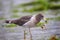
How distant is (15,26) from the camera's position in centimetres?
112

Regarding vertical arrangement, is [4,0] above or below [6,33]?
above

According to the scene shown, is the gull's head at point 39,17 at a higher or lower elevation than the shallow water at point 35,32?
higher

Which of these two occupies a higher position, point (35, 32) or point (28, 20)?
point (28, 20)

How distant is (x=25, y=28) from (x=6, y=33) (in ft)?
0.54

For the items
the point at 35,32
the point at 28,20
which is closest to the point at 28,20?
the point at 28,20

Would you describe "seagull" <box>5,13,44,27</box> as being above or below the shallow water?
above

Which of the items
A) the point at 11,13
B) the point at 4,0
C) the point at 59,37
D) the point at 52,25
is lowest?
the point at 59,37

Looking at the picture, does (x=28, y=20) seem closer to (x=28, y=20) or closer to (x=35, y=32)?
(x=28, y=20)

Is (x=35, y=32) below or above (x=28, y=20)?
below

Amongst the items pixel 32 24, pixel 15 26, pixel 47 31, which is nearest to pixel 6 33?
pixel 15 26

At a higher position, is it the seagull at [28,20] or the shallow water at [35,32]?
the seagull at [28,20]

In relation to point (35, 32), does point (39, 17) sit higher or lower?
higher

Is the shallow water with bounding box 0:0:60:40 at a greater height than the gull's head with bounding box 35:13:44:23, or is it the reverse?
the gull's head with bounding box 35:13:44:23

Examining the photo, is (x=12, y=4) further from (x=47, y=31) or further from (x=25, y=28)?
(x=47, y=31)
